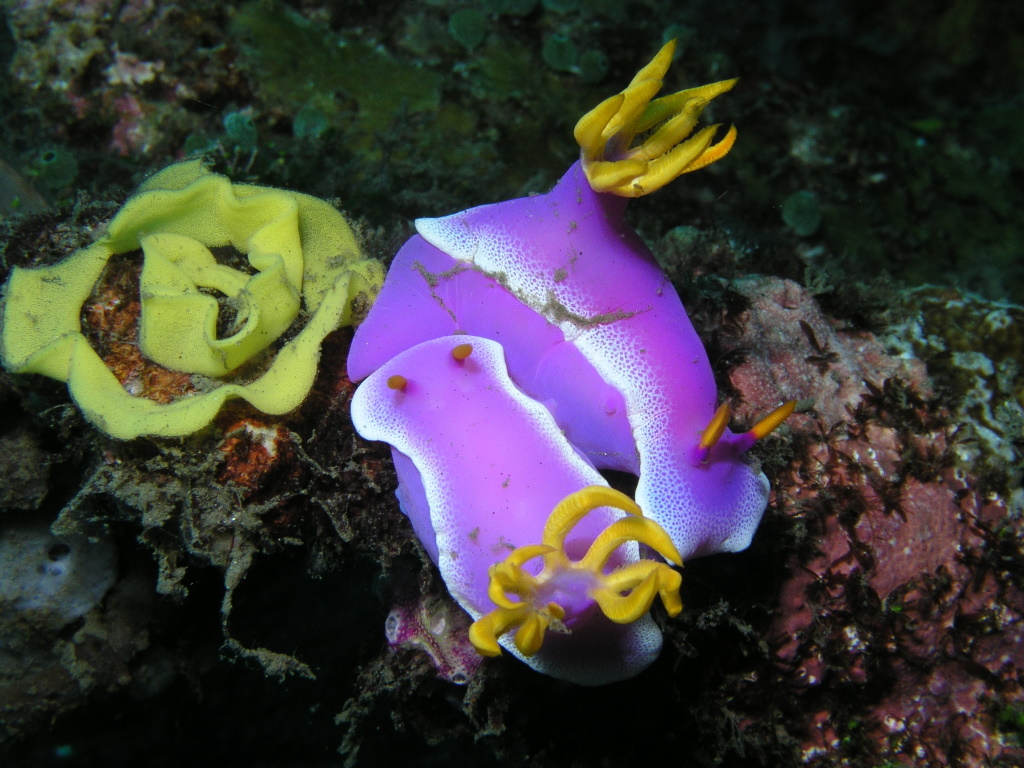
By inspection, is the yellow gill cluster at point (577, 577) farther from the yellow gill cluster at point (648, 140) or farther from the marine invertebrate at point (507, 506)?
the yellow gill cluster at point (648, 140)

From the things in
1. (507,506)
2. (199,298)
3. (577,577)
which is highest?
(199,298)

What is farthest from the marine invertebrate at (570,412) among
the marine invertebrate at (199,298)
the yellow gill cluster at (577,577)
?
the marine invertebrate at (199,298)

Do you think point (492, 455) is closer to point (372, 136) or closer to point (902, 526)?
point (902, 526)

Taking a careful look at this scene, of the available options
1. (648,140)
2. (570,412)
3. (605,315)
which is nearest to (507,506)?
(570,412)

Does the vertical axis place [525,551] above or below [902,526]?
above

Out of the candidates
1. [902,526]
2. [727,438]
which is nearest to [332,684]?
[727,438]

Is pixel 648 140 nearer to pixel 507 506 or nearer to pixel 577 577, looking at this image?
pixel 507 506
